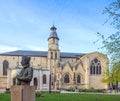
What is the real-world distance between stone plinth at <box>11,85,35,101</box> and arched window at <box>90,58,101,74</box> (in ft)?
263

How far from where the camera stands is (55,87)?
3607 inches

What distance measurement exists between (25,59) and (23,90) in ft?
6.31

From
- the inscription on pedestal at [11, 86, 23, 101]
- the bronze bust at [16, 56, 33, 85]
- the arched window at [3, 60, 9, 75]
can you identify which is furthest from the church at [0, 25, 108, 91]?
the inscription on pedestal at [11, 86, 23, 101]

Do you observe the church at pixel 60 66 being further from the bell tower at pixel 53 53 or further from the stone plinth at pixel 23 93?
the stone plinth at pixel 23 93

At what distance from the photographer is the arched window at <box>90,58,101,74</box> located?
97.3m

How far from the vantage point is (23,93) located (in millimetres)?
17562

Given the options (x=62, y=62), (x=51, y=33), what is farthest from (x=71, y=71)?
(x=51, y=33)

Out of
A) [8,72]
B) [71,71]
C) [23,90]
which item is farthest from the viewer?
[71,71]

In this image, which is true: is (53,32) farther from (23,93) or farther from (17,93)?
(23,93)

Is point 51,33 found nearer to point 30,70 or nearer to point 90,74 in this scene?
point 90,74

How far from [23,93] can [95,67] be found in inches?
3190

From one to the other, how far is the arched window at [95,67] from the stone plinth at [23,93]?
263 ft

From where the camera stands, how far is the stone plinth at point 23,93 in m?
17.5

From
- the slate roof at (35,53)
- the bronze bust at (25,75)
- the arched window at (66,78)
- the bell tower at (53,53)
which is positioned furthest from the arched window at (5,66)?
the bronze bust at (25,75)
